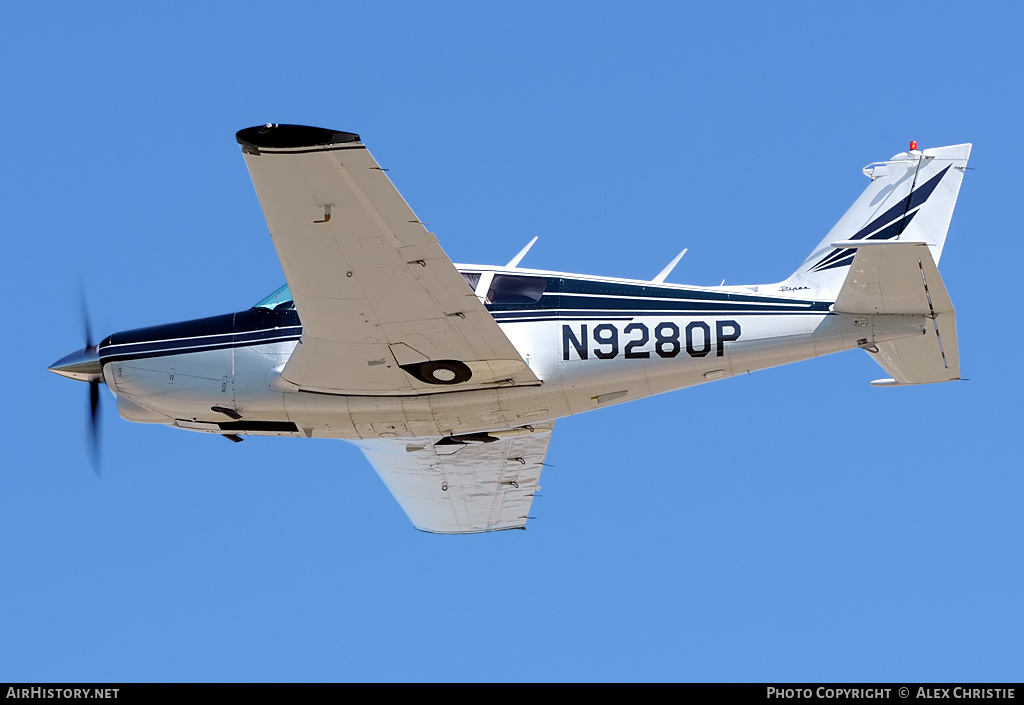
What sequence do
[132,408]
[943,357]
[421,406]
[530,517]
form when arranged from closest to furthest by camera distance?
[943,357]
[421,406]
[132,408]
[530,517]

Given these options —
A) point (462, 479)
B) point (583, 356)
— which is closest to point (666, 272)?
point (583, 356)

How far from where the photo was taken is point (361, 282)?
12867 millimetres

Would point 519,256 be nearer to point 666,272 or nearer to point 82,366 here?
point 666,272

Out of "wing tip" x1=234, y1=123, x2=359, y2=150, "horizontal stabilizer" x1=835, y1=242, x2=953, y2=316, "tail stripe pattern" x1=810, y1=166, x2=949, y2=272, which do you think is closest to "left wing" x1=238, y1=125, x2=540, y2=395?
"wing tip" x1=234, y1=123, x2=359, y2=150

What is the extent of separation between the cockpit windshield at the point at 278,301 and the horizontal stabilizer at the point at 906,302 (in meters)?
6.58

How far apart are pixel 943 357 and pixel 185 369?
9.10 m

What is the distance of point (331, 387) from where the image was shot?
1470 centimetres

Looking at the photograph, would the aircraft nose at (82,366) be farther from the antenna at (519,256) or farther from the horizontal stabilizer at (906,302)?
the horizontal stabilizer at (906,302)

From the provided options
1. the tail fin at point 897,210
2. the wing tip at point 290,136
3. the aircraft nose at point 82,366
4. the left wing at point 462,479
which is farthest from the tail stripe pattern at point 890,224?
the aircraft nose at point 82,366

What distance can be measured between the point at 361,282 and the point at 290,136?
2041 mm

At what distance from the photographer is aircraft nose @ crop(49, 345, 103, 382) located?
1587cm
